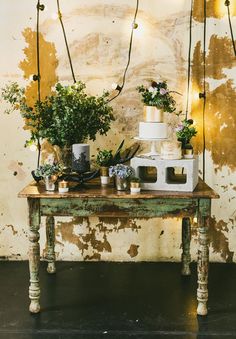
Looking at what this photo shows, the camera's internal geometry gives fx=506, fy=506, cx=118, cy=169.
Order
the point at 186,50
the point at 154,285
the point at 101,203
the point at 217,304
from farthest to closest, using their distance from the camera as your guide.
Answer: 1. the point at 186,50
2. the point at 154,285
3. the point at 217,304
4. the point at 101,203

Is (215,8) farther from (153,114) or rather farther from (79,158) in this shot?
(79,158)

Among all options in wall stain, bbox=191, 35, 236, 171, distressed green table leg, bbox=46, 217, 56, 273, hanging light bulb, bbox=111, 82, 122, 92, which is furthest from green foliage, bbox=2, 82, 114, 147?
wall stain, bbox=191, 35, 236, 171

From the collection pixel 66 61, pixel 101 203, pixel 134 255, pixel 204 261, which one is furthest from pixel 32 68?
pixel 204 261

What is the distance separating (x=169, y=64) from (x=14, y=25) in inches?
47.3

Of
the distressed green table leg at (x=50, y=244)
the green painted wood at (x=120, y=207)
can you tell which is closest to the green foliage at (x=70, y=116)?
the green painted wood at (x=120, y=207)

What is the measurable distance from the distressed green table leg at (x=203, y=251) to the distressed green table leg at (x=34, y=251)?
0.97 metres

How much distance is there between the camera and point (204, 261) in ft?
9.90

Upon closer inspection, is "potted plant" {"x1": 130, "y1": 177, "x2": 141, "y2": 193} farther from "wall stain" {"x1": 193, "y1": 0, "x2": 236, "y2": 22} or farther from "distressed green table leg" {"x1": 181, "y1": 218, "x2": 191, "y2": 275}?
"wall stain" {"x1": 193, "y1": 0, "x2": 236, "y2": 22}

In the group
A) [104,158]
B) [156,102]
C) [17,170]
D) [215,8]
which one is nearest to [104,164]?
[104,158]

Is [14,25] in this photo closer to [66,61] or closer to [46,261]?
[66,61]

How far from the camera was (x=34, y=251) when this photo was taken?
10.0 ft

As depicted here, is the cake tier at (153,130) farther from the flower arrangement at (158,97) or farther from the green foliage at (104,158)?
the green foliage at (104,158)

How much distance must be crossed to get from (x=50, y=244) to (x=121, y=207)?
3.14 ft

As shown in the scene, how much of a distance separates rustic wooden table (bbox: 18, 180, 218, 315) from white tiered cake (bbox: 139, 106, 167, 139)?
39cm
